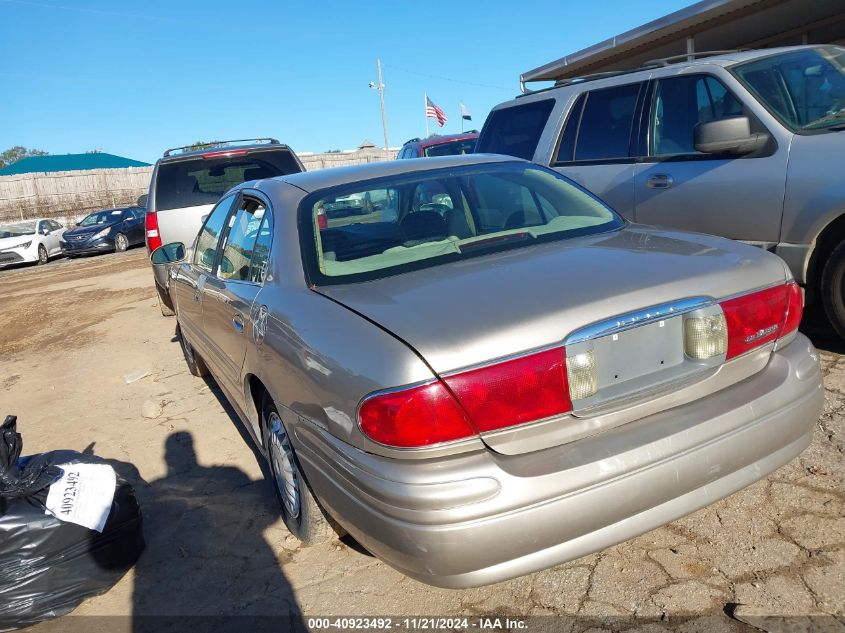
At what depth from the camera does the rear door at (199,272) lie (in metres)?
4.08

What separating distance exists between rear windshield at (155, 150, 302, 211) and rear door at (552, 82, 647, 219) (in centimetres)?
340

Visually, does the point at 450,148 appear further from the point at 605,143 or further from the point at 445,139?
the point at 605,143

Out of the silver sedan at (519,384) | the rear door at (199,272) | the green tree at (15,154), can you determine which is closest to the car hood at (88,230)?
the rear door at (199,272)

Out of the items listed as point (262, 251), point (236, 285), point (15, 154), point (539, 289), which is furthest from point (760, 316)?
point (15, 154)

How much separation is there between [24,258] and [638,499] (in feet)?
69.0

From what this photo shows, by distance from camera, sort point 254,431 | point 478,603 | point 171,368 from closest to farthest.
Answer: point 478,603 → point 254,431 → point 171,368

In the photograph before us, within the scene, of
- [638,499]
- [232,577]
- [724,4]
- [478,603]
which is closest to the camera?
[638,499]

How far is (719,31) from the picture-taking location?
32.9 feet

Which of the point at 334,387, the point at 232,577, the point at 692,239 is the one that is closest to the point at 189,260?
the point at 232,577

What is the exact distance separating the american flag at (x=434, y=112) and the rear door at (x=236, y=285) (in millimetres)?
19983

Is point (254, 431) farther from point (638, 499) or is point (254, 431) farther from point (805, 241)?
point (805, 241)

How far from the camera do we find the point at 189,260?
4715 mm

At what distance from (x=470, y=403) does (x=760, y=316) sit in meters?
1.13

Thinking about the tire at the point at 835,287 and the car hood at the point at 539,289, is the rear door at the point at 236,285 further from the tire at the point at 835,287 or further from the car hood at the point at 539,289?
the tire at the point at 835,287
